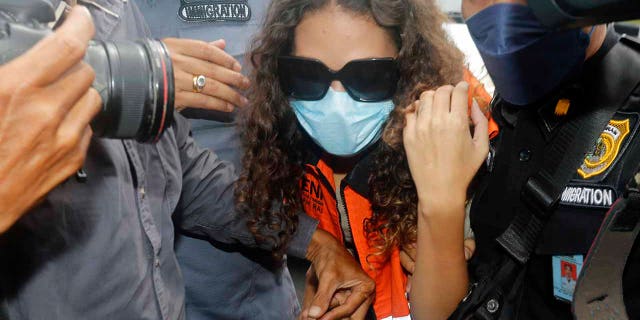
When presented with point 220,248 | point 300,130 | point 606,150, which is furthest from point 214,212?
point 606,150

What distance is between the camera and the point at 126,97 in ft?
3.00

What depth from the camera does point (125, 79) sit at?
91cm

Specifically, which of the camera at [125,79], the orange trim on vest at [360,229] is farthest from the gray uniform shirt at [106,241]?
the orange trim on vest at [360,229]

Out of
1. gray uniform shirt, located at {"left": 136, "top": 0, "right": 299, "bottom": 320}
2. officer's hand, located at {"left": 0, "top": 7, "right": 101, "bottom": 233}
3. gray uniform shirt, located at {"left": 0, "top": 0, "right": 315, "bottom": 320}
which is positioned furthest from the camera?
gray uniform shirt, located at {"left": 136, "top": 0, "right": 299, "bottom": 320}

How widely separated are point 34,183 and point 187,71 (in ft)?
2.25

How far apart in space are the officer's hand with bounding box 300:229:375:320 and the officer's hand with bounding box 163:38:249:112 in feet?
1.86

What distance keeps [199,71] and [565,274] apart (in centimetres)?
102

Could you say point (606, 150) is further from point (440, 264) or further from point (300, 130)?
point (300, 130)

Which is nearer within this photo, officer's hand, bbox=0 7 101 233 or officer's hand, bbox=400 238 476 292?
officer's hand, bbox=0 7 101 233

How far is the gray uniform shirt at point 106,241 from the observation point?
1005mm

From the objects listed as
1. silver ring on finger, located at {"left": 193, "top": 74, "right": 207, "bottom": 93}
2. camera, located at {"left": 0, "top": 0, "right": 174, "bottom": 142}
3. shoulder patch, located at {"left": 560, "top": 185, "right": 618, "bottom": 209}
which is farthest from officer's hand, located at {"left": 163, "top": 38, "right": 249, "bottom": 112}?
shoulder patch, located at {"left": 560, "top": 185, "right": 618, "bottom": 209}

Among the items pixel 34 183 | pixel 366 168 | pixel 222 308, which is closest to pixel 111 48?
pixel 34 183

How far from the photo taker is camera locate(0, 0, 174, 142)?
2.80 ft

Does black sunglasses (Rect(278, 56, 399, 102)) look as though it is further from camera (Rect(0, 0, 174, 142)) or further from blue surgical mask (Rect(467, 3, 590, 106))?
camera (Rect(0, 0, 174, 142))
